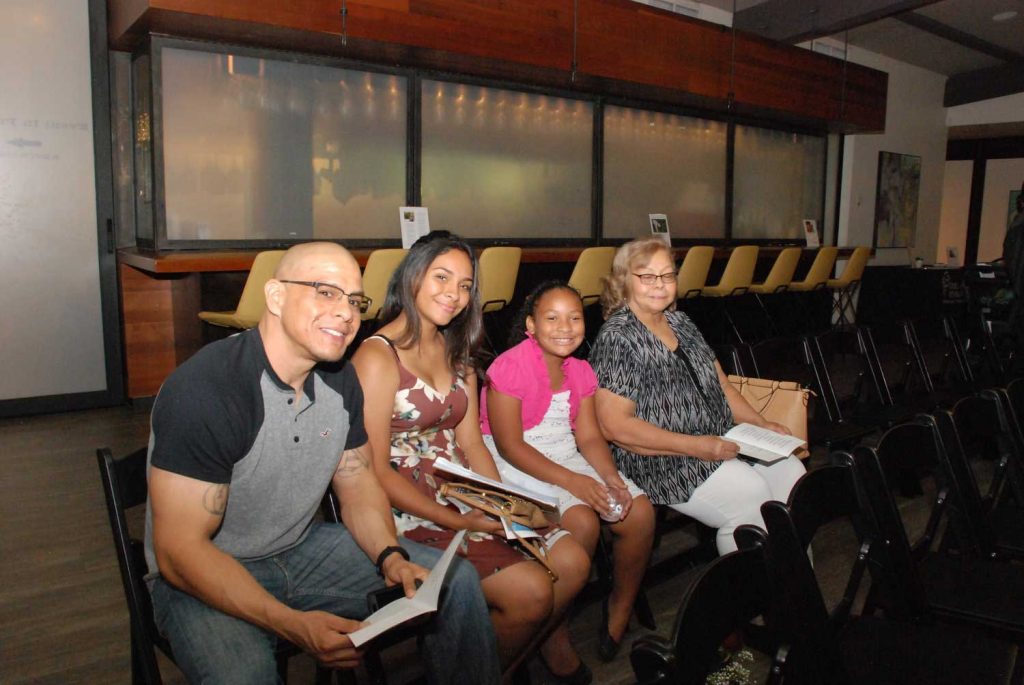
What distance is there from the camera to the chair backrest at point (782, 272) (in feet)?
24.7

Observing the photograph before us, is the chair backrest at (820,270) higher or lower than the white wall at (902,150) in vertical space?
lower

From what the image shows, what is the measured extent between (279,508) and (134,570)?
310 mm

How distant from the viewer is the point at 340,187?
570 centimetres

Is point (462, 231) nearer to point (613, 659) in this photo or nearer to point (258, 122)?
point (258, 122)

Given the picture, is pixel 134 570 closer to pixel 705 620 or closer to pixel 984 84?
pixel 705 620

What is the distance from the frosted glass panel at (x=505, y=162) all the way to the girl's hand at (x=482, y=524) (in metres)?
4.35

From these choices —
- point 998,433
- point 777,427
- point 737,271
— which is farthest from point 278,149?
point 998,433

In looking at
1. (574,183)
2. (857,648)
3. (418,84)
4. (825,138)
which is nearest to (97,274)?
(418,84)

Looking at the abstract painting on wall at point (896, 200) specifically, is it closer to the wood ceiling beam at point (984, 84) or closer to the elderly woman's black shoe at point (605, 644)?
the wood ceiling beam at point (984, 84)

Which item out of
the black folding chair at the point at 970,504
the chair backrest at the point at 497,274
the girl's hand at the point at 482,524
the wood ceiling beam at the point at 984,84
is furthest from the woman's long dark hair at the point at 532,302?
the wood ceiling beam at the point at 984,84

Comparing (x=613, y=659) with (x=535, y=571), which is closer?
(x=535, y=571)

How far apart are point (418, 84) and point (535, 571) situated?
472cm

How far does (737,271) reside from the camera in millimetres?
7062

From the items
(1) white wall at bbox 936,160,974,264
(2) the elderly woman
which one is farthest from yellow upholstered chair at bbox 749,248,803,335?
(1) white wall at bbox 936,160,974,264
